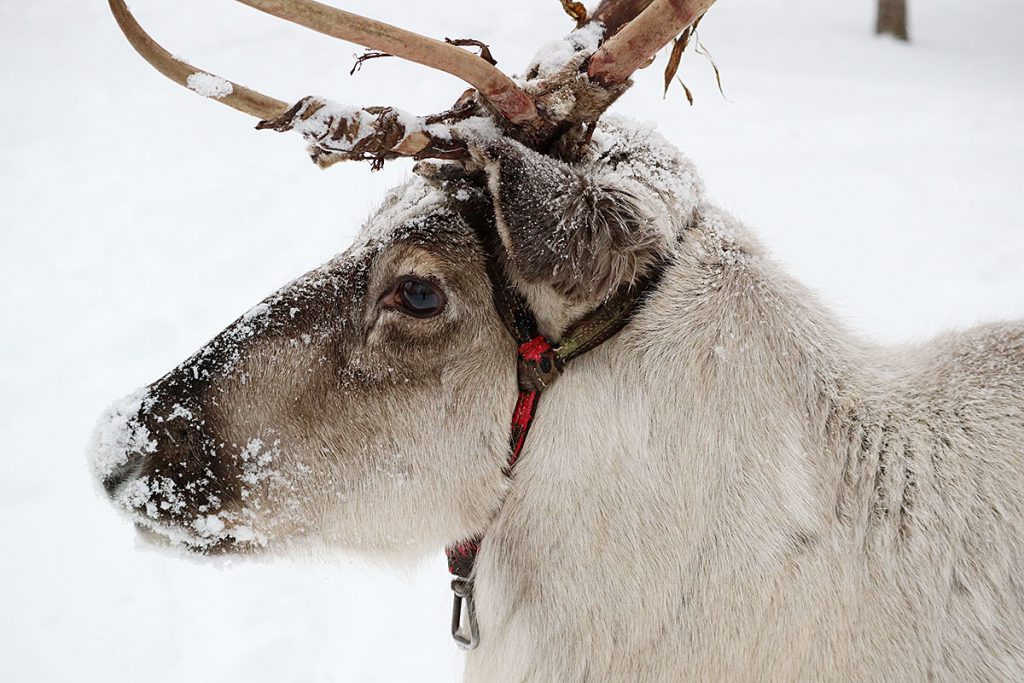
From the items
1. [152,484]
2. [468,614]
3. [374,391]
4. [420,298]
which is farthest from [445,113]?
[468,614]

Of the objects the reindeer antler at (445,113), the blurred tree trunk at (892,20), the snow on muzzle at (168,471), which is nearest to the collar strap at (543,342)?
the reindeer antler at (445,113)

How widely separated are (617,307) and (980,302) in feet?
20.9

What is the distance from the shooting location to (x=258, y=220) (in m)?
9.40

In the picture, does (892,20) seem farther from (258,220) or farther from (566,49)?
(566,49)

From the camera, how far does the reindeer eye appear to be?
94.5 inches

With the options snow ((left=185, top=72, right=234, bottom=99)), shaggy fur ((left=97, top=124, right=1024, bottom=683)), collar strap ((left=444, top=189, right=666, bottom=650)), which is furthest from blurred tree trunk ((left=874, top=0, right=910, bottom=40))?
snow ((left=185, top=72, right=234, bottom=99))

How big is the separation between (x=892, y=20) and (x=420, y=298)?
16.6m

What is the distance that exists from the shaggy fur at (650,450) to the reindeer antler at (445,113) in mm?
161

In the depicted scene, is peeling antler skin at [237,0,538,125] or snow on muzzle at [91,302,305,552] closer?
peeling antler skin at [237,0,538,125]

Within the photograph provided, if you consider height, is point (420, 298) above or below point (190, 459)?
above

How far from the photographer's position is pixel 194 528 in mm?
2482

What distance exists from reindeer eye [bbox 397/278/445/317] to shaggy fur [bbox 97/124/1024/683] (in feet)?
0.14

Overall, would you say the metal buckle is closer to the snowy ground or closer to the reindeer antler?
the snowy ground

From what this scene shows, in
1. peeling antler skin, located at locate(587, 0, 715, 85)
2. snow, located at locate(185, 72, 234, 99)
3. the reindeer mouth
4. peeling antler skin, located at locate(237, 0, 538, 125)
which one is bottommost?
the reindeer mouth
